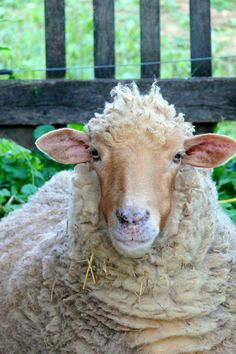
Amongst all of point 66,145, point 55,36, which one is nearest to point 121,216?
point 66,145

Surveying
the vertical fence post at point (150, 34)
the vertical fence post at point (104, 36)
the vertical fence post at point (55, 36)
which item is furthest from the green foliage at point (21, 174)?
the vertical fence post at point (150, 34)

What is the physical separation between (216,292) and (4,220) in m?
1.71

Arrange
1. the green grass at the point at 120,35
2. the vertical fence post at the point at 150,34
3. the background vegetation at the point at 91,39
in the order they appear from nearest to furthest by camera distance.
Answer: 1. the vertical fence post at the point at 150,34
2. the background vegetation at the point at 91,39
3. the green grass at the point at 120,35

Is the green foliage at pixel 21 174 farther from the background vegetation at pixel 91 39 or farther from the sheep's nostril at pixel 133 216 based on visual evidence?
the sheep's nostril at pixel 133 216

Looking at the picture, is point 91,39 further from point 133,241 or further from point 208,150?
point 133,241

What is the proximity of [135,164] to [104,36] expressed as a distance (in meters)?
2.84

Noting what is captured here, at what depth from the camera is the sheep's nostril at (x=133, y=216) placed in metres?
3.80

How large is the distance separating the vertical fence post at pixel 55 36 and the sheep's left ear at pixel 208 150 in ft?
8.79

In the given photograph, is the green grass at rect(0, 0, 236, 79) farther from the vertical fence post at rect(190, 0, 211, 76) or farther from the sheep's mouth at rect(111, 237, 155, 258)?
the sheep's mouth at rect(111, 237, 155, 258)

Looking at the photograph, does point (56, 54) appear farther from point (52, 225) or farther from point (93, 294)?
point (93, 294)

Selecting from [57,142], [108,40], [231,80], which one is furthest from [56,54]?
[57,142]

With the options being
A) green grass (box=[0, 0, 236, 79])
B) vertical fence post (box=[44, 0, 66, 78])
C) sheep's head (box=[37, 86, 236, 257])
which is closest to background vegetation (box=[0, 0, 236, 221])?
green grass (box=[0, 0, 236, 79])

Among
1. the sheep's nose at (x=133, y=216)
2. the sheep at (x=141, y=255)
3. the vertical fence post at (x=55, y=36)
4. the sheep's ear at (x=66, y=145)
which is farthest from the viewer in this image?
the vertical fence post at (x=55, y=36)

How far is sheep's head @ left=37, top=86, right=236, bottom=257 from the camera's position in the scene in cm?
387
